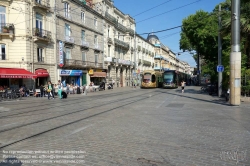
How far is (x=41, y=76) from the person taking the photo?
26.8 meters

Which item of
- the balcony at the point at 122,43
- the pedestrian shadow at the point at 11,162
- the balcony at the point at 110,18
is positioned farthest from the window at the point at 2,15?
the balcony at the point at 122,43

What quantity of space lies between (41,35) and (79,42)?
9449 mm

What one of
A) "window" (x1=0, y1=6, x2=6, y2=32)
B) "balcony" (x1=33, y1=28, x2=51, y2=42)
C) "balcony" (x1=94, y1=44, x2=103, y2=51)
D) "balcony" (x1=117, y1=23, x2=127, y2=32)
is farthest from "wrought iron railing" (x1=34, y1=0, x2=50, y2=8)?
"balcony" (x1=117, y1=23, x2=127, y2=32)

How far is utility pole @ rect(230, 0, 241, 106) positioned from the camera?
14320 millimetres

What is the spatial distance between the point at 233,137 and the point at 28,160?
5.36 m

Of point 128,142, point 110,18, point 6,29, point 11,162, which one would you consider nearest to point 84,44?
point 110,18

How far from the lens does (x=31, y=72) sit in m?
25.3

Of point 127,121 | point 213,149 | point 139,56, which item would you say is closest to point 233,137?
point 213,149

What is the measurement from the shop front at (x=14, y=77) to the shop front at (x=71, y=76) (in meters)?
6.00

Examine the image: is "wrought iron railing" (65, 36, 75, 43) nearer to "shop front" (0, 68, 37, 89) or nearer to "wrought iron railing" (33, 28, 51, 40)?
"wrought iron railing" (33, 28, 51, 40)

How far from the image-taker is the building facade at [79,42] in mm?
31322

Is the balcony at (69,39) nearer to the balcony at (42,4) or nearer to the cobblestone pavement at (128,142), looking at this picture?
the balcony at (42,4)

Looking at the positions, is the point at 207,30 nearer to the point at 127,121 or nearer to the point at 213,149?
the point at 127,121

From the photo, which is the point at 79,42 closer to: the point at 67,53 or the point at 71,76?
the point at 67,53
